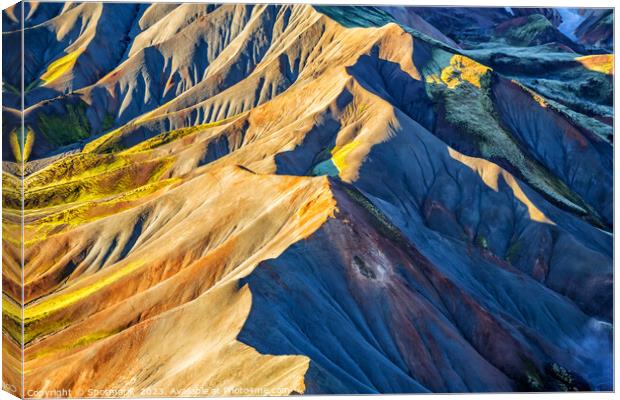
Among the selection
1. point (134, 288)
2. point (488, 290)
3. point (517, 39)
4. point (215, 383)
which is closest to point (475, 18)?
point (517, 39)

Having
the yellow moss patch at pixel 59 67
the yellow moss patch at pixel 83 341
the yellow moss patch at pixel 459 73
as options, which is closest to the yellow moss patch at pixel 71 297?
the yellow moss patch at pixel 83 341

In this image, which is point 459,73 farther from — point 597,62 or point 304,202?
point 304,202

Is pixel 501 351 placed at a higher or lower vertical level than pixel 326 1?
lower

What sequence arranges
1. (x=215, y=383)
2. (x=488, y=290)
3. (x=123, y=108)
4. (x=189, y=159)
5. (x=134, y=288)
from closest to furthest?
(x=215, y=383) → (x=134, y=288) → (x=488, y=290) → (x=189, y=159) → (x=123, y=108)

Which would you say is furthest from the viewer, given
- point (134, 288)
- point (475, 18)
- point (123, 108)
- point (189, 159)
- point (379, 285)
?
point (475, 18)

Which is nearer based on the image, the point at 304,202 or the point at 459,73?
the point at 304,202

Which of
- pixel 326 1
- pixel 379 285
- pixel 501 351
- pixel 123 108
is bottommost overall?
pixel 123 108

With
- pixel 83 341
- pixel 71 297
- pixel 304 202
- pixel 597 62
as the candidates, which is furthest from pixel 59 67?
pixel 83 341

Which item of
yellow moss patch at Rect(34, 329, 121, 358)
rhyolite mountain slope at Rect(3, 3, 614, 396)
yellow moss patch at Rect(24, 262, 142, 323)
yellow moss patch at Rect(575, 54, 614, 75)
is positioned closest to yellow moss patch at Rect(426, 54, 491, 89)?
rhyolite mountain slope at Rect(3, 3, 614, 396)

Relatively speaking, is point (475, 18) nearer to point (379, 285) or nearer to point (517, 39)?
point (517, 39)
